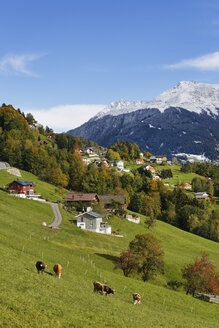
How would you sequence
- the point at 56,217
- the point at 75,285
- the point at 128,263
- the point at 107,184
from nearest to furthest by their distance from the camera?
1. the point at 75,285
2. the point at 128,263
3. the point at 56,217
4. the point at 107,184

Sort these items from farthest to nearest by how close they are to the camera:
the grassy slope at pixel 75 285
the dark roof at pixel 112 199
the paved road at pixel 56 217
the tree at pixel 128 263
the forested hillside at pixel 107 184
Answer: the forested hillside at pixel 107 184
the dark roof at pixel 112 199
the paved road at pixel 56 217
the tree at pixel 128 263
the grassy slope at pixel 75 285

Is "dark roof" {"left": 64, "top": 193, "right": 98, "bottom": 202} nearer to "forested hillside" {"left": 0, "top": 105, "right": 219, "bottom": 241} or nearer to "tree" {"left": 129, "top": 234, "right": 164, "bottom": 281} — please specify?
"forested hillside" {"left": 0, "top": 105, "right": 219, "bottom": 241}

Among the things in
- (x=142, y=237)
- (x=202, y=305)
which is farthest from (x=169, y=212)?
(x=202, y=305)

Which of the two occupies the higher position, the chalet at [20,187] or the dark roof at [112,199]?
the chalet at [20,187]

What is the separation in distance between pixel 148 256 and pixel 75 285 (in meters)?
27.9

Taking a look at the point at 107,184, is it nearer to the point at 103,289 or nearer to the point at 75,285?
the point at 75,285

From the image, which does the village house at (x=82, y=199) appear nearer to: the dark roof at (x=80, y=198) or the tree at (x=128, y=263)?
the dark roof at (x=80, y=198)

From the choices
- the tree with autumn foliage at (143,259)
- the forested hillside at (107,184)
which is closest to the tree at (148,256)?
the tree with autumn foliage at (143,259)

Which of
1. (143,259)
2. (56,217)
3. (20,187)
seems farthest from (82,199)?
(143,259)

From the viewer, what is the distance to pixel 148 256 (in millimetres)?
56188

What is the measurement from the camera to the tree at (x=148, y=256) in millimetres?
55938

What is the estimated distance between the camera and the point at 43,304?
20375 millimetres

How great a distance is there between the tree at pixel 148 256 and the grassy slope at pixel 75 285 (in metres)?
3.65

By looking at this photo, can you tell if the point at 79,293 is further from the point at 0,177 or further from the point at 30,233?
the point at 0,177
